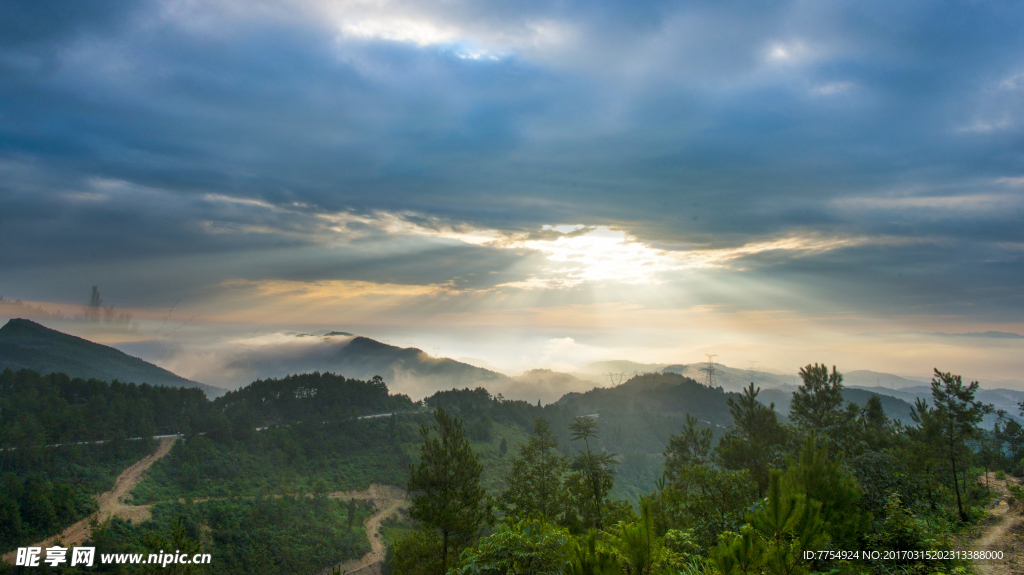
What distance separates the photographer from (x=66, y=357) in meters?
102

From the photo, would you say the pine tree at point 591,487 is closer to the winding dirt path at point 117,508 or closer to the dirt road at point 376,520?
the dirt road at point 376,520

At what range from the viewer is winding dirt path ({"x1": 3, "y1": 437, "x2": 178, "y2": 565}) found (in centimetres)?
3403

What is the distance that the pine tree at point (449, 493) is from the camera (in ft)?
63.1

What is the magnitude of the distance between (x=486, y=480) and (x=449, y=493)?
156 ft

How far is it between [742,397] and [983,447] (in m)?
28.7

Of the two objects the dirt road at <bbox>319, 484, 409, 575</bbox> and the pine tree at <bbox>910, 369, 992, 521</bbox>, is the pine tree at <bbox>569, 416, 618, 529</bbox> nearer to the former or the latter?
the pine tree at <bbox>910, 369, 992, 521</bbox>

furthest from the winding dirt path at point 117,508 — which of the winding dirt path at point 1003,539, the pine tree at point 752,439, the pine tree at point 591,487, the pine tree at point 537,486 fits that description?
the winding dirt path at point 1003,539

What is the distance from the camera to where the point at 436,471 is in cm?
2023

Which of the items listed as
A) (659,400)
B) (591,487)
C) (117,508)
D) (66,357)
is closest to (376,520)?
(117,508)

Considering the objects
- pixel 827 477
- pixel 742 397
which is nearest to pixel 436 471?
pixel 827 477

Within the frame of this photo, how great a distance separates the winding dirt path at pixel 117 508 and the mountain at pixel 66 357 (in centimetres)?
4284

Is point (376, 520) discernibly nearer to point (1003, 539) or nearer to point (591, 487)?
point (591, 487)

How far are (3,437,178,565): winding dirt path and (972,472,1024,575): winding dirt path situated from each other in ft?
182

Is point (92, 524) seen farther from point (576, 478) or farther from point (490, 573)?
point (490, 573)
